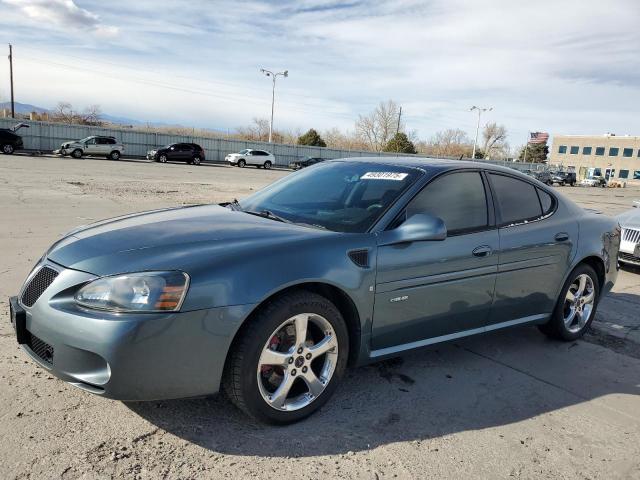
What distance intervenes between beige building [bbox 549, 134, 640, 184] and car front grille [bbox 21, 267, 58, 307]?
92.1m

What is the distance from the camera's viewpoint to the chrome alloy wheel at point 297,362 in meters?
2.95

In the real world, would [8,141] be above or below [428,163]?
below

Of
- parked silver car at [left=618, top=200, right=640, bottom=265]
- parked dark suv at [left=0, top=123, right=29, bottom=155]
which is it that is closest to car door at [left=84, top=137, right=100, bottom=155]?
parked dark suv at [left=0, top=123, right=29, bottom=155]

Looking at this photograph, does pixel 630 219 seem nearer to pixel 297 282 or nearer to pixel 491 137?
pixel 297 282

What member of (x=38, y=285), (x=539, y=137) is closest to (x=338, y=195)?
(x=38, y=285)

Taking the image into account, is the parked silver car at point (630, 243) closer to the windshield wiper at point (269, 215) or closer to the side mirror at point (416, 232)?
the side mirror at point (416, 232)

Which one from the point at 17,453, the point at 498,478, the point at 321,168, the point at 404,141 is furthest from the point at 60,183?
the point at 404,141

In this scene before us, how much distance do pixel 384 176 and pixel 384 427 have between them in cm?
173

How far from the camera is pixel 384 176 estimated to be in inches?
151

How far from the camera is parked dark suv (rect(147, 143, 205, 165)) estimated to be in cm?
3744

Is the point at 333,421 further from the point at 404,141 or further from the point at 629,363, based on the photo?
the point at 404,141

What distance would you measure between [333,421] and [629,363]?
2.82 metres

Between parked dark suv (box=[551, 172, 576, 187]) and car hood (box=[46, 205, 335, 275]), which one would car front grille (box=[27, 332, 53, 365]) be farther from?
parked dark suv (box=[551, 172, 576, 187])

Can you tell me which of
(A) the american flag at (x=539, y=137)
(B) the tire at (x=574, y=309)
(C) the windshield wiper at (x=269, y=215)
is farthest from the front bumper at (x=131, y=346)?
(A) the american flag at (x=539, y=137)
